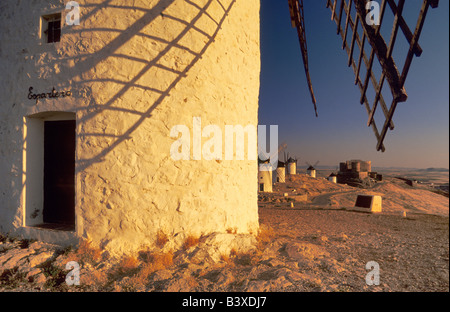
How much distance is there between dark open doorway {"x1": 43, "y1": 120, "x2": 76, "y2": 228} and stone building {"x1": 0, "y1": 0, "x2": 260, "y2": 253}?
0.02 metres

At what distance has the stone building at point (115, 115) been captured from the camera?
12.6 ft

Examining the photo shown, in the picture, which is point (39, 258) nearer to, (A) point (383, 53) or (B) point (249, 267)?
(B) point (249, 267)

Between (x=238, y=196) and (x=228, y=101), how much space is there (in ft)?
5.99

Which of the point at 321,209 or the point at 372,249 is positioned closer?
the point at 372,249

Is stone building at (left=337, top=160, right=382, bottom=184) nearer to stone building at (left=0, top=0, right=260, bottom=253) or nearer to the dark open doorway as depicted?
stone building at (left=0, top=0, right=260, bottom=253)

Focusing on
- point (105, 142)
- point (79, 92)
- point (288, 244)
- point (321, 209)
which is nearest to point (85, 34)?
point (79, 92)

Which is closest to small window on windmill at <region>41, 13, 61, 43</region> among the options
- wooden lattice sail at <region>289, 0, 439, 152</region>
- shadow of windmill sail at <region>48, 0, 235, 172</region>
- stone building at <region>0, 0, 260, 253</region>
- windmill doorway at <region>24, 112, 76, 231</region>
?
stone building at <region>0, 0, 260, 253</region>

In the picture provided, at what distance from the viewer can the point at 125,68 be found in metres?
3.89

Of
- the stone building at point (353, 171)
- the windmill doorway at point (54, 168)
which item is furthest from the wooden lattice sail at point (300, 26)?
the stone building at point (353, 171)

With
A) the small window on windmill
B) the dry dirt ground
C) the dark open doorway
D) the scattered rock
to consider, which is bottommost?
the dry dirt ground

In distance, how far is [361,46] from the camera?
4.91m

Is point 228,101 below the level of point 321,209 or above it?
above

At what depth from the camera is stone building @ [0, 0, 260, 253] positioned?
3842 millimetres
